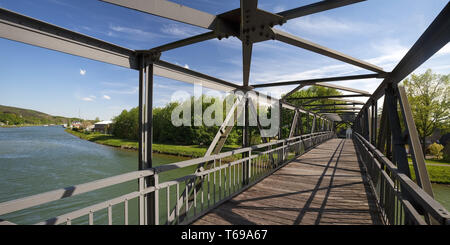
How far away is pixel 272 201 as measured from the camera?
4145 millimetres

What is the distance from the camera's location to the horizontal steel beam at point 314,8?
2078 mm

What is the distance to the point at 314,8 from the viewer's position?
2.17 metres

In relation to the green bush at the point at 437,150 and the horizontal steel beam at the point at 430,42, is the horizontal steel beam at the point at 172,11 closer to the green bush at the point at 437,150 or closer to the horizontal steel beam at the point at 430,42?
the horizontal steel beam at the point at 430,42

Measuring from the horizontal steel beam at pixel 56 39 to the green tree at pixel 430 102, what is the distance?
25.4 m

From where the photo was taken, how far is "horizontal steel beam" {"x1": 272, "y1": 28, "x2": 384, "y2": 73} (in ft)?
8.79

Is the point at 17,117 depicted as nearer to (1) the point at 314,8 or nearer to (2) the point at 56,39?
(2) the point at 56,39

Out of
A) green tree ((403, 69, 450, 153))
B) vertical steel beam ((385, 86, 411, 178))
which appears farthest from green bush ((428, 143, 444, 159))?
vertical steel beam ((385, 86, 411, 178))

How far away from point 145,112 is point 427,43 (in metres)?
3.28

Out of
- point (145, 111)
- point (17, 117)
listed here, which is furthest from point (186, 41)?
point (17, 117)

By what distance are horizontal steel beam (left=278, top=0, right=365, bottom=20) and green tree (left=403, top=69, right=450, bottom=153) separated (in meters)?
23.9

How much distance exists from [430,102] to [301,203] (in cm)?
2414
